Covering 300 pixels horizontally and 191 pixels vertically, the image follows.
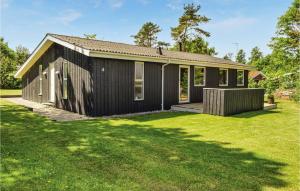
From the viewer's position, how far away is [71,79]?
1182 cm

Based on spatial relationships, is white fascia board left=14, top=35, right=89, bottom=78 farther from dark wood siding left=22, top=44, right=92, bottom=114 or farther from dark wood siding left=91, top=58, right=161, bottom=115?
dark wood siding left=91, top=58, right=161, bottom=115

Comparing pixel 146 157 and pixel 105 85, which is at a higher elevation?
pixel 105 85

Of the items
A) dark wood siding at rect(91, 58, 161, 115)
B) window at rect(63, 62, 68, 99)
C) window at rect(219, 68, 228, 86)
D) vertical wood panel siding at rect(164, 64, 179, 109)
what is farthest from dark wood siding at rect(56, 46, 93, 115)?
window at rect(219, 68, 228, 86)

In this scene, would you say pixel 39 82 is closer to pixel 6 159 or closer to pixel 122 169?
pixel 6 159

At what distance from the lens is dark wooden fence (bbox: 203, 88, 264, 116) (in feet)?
36.2

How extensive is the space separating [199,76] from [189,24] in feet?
70.5

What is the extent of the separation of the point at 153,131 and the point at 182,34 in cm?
3047

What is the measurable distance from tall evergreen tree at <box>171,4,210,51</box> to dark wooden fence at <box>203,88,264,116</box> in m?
23.7

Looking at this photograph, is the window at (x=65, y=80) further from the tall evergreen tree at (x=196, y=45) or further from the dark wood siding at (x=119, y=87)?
the tall evergreen tree at (x=196, y=45)

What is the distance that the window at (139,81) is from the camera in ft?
38.5

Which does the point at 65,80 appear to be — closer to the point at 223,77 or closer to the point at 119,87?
the point at 119,87

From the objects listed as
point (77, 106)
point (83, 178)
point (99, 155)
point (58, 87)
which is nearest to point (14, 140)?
point (99, 155)

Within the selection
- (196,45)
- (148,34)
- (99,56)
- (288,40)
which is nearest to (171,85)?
(99,56)

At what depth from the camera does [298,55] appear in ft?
101
